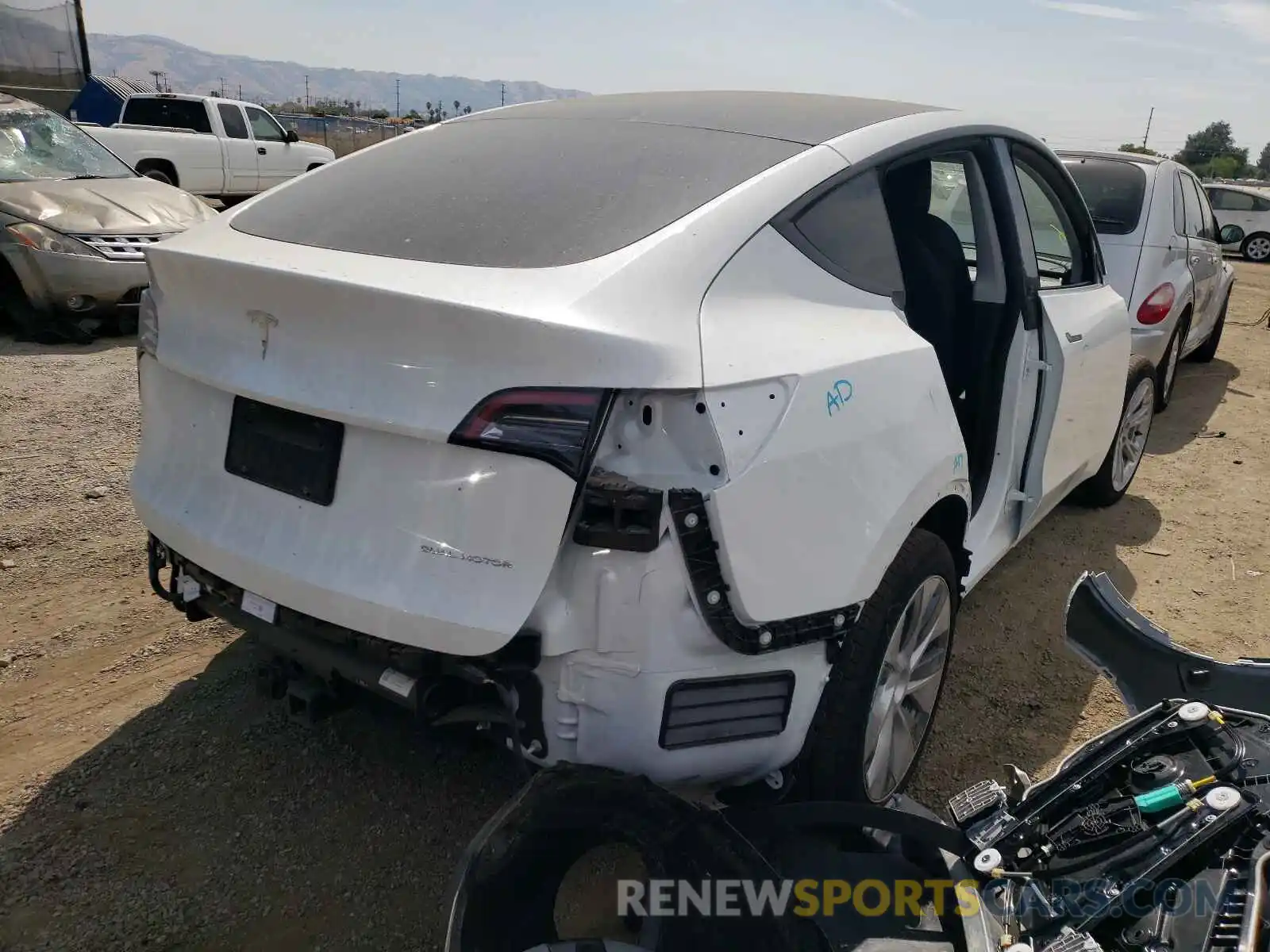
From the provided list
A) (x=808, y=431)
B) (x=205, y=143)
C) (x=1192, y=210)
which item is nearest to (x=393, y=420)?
(x=808, y=431)

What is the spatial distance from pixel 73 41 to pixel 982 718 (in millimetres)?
13128

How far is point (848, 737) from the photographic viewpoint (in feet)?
7.00

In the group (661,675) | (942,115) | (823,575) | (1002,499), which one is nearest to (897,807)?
(823,575)

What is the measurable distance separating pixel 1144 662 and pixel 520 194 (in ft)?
6.76

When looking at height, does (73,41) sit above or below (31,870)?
above

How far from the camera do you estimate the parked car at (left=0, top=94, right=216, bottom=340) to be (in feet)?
22.5

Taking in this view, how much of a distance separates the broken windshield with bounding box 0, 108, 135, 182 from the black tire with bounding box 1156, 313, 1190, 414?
8.49m

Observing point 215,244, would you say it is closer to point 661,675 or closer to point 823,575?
point 661,675

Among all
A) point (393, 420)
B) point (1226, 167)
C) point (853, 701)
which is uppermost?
point (1226, 167)

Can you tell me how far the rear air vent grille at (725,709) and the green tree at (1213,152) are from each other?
46227mm

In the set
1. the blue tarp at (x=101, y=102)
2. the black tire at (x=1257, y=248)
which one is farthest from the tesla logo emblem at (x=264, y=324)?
the black tire at (x=1257, y=248)

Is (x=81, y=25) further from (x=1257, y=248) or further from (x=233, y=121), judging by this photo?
(x=1257, y=248)

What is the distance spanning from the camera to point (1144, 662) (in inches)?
101

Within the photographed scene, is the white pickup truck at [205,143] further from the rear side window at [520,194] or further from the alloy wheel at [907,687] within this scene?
the alloy wheel at [907,687]
